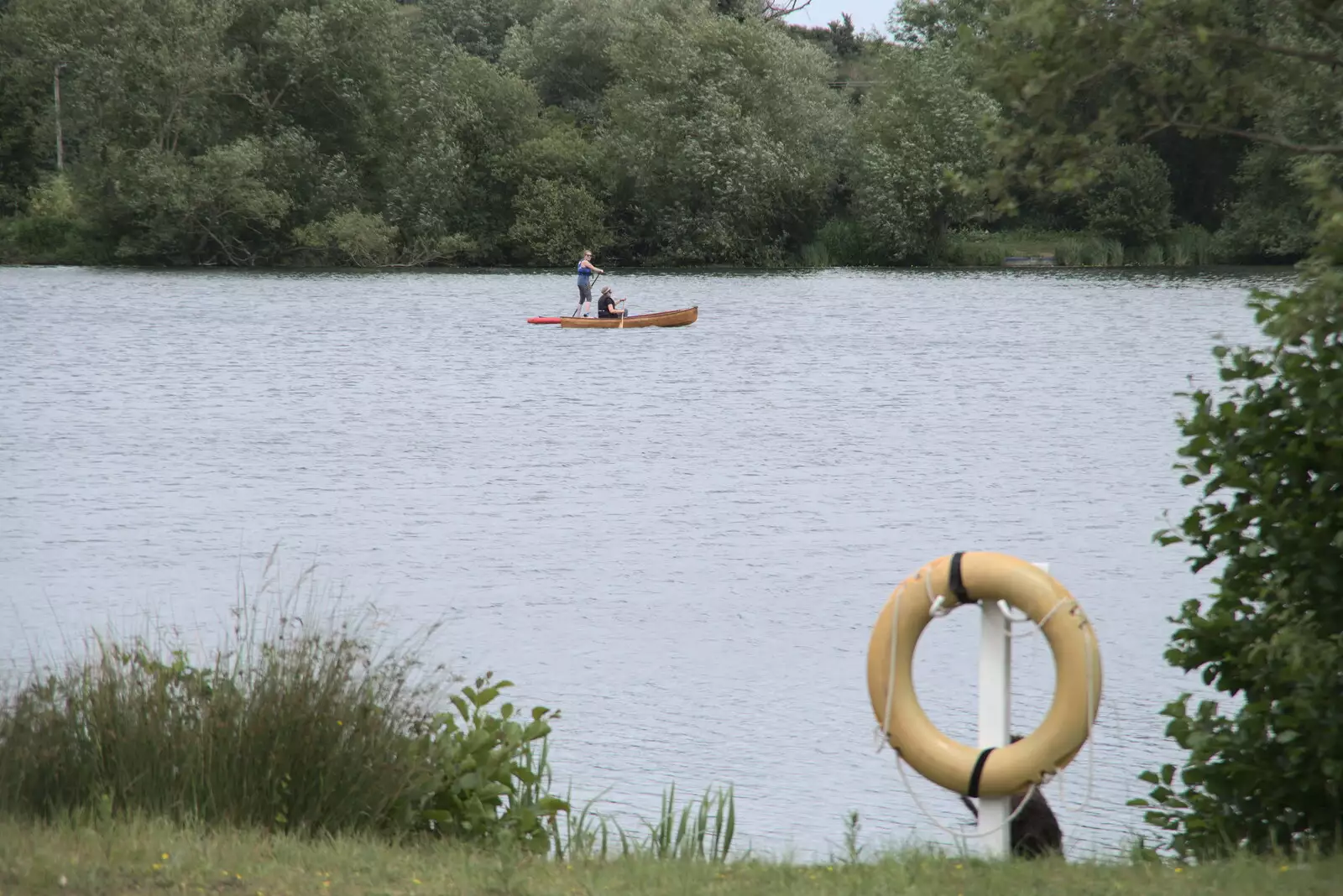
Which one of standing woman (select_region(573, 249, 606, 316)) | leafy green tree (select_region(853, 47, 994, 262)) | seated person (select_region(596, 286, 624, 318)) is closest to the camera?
seated person (select_region(596, 286, 624, 318))

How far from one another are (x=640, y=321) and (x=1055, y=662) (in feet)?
111

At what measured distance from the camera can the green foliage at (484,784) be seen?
6070 mm

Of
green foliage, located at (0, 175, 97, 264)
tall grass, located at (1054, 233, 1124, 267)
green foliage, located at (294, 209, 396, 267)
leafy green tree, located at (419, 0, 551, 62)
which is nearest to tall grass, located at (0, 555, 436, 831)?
green foliage, located at (294, 209, 396, 267)

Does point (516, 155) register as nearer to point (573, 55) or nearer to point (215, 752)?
point (573, 55)

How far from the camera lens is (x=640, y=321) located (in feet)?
130

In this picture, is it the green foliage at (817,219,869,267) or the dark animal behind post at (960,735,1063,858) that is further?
the green foliage at (817,219,869,267)

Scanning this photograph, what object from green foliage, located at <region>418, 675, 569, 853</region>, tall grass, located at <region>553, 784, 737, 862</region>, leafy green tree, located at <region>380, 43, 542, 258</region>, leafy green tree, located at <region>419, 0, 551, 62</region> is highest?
leafy green tree, located at <region>419, 0, 551, 62</region>

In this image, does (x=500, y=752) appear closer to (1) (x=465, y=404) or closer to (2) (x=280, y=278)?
(1) (x=465, y=404)

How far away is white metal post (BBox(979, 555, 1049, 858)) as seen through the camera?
5.89m

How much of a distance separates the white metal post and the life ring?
0.06m

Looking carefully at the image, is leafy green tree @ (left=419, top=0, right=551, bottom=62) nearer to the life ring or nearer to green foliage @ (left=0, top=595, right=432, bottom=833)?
green foliage @ (left=0, top=595, right=432, bottom=833)

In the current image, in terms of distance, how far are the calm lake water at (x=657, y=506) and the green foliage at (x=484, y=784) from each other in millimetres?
1370

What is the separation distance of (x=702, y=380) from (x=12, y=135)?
44.2 metres

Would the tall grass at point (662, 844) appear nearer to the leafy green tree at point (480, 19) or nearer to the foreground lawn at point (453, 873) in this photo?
the foreground lawn at point (453, 873)
